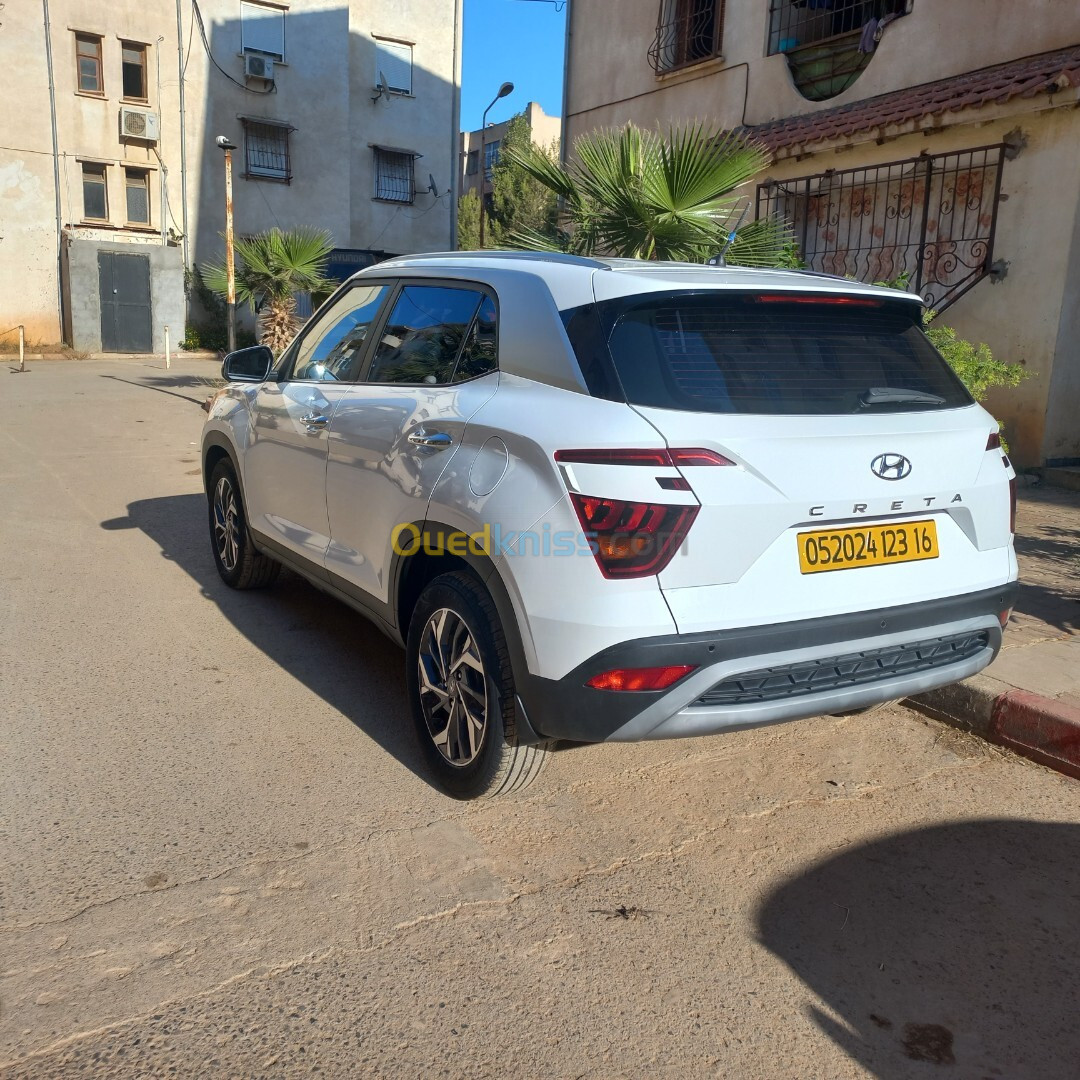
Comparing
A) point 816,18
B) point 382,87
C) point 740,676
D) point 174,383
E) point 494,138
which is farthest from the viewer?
point 494,138

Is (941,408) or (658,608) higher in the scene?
(941,408)

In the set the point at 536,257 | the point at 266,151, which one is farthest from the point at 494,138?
the point at 536,257

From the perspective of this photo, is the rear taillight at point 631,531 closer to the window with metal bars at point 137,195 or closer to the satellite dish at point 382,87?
the window with metal bars at point 137,195

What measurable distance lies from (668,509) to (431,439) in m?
1.05

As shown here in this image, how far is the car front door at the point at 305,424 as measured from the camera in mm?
4438

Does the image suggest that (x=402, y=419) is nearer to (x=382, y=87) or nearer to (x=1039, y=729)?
(x=1039, y=729)

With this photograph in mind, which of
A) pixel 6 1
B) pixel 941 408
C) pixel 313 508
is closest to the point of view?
pixel 941 408

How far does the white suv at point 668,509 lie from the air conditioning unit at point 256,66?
29.3 meters

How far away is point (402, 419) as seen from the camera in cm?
375

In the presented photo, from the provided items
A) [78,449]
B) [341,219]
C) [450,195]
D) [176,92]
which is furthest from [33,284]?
[78,449]

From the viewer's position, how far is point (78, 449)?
38.0ft

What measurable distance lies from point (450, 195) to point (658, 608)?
33772mm

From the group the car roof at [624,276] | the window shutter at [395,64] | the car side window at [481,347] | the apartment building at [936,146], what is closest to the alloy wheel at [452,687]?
the car side window at [481,347]

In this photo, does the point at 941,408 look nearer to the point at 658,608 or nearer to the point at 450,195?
the point at 658,608
